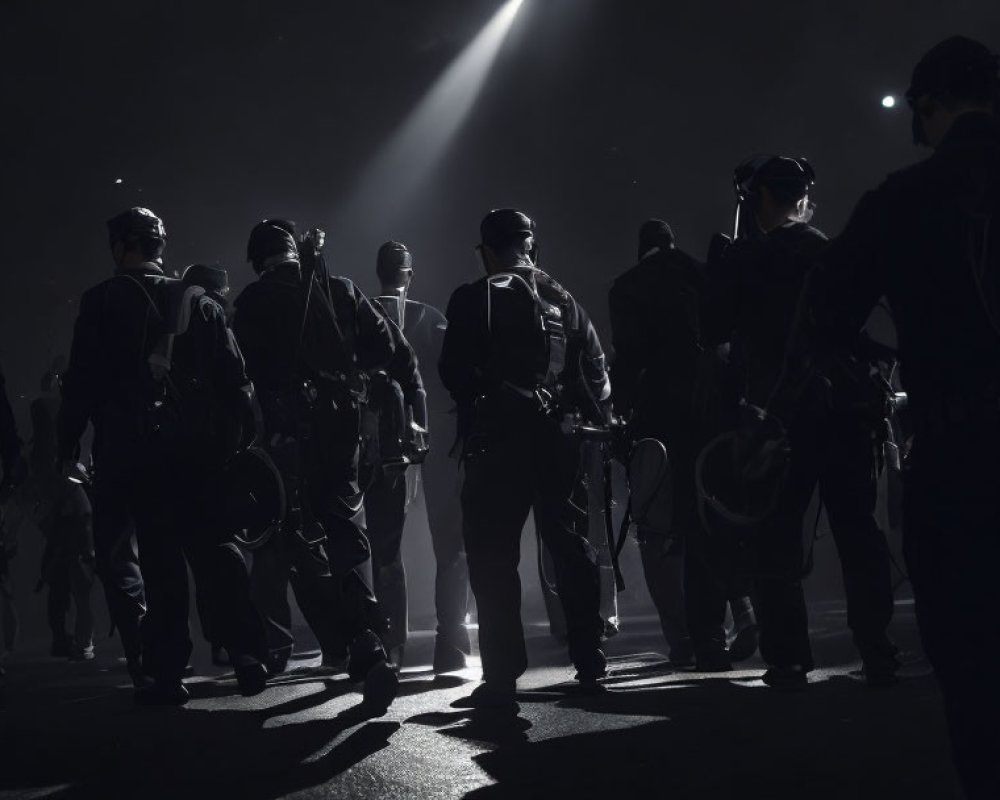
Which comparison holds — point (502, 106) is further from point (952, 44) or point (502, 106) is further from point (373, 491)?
point (952, 44)

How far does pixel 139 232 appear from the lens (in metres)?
6.21

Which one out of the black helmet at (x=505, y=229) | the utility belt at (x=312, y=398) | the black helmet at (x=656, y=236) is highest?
the black helmet at (x=656, y=236)

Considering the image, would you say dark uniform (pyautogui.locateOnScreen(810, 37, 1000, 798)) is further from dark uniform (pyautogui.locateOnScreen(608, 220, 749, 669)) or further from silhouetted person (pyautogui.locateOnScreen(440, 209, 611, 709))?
dark uniform (pyautogui.locateOnScreen(608, 220, 749, 669))

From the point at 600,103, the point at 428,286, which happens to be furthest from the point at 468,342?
the point at 428,286

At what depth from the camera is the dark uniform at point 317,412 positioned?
5809 mm

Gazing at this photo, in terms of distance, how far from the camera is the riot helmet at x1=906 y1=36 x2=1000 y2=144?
9.63 ft

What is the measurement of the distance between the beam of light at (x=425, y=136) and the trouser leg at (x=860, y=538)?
10.7 m

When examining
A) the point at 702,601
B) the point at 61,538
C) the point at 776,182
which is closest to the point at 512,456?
the point at 702,601

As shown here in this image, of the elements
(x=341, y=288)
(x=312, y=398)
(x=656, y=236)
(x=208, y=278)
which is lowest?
(x=312, y=398)

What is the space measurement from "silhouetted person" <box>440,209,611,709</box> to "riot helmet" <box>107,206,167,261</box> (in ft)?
5.04

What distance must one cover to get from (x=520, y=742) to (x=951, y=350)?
88.8 inches

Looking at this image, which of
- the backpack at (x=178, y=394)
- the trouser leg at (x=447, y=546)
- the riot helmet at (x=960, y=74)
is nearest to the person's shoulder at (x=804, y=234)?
the trouser leg at (x=447, y=546)

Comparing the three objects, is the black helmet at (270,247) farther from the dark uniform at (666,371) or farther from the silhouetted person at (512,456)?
the dark uniform at (666,371)

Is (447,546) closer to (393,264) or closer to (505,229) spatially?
(393,264)
